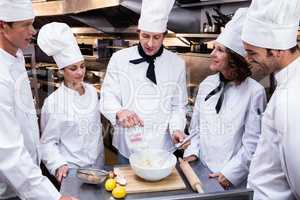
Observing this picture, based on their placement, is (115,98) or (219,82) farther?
(115,98)

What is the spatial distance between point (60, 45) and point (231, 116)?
100 cm

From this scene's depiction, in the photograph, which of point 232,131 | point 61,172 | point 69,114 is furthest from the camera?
point 69,114

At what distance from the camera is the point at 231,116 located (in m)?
1.56

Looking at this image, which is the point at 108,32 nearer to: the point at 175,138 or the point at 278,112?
the point at 175,138

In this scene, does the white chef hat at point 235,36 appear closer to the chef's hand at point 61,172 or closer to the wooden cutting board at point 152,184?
the wooden cutting board at point 152,184

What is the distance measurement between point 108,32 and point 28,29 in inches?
163

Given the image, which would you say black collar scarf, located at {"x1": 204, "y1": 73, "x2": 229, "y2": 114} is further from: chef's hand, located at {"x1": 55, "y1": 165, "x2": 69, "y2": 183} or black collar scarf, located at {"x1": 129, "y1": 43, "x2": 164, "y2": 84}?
chef's hand, located at {"x1": 55, "y1": 165, "x2": 69, "y2": 183}

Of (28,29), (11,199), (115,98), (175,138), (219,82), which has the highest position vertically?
(28,29)

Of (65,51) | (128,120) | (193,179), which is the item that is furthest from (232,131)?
(65,51)

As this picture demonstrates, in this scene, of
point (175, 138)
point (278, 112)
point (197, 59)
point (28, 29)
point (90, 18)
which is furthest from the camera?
point (90, 18)

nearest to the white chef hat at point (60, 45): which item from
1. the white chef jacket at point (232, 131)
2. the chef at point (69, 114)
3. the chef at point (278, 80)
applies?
the chef at point (69, 114)

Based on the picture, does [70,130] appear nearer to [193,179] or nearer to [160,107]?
[160,107]

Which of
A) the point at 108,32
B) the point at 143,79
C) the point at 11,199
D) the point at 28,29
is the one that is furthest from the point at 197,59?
the point at 108,32

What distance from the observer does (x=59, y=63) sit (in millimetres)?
1726
